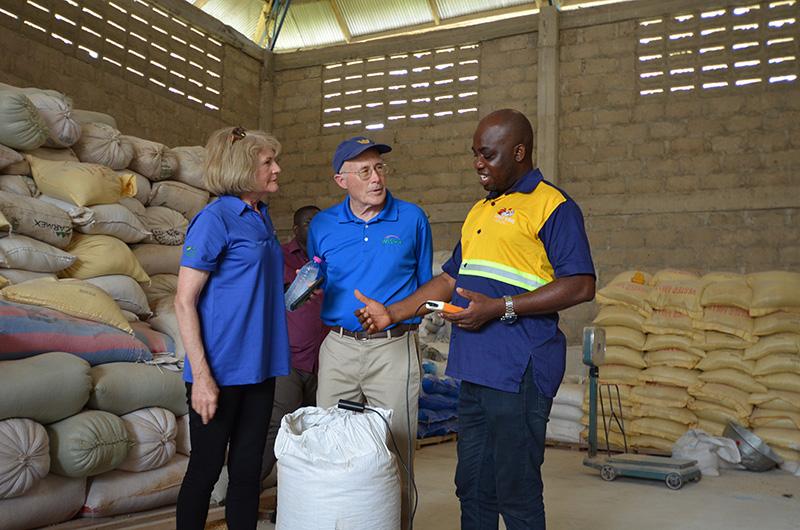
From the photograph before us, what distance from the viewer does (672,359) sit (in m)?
5.58

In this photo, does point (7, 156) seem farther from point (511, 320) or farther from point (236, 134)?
point (511, 320)

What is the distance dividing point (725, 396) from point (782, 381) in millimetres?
378

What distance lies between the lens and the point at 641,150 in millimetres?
8438

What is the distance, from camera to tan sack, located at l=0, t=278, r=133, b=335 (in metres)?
2.94

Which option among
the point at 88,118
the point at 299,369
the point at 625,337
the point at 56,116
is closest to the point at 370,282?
the point at 299,369

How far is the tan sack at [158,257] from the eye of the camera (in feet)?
12.5

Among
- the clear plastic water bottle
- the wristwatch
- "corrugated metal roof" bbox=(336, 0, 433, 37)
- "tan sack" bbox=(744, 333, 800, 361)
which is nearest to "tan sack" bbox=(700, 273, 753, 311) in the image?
"tan sack" bbox=(744, 333, 800, 361)

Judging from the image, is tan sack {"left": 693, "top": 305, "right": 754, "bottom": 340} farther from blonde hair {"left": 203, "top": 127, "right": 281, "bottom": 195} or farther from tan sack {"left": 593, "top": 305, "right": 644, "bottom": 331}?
blonde hair {"left": 203, "top": 127, "right": 281, "bottom": 195}

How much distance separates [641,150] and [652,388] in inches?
143

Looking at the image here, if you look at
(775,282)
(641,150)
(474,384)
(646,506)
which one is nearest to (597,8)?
(641,150)

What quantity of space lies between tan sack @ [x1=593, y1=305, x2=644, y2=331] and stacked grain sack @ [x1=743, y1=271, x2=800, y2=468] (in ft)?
2.52

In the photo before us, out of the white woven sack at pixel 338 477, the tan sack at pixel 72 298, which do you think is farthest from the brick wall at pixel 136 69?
the white woven sack at pixel 338 477

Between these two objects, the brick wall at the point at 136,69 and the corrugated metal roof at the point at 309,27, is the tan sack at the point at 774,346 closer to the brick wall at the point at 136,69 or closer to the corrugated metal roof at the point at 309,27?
the brick wall at the point at 136,69

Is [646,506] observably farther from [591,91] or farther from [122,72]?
[122,72]
